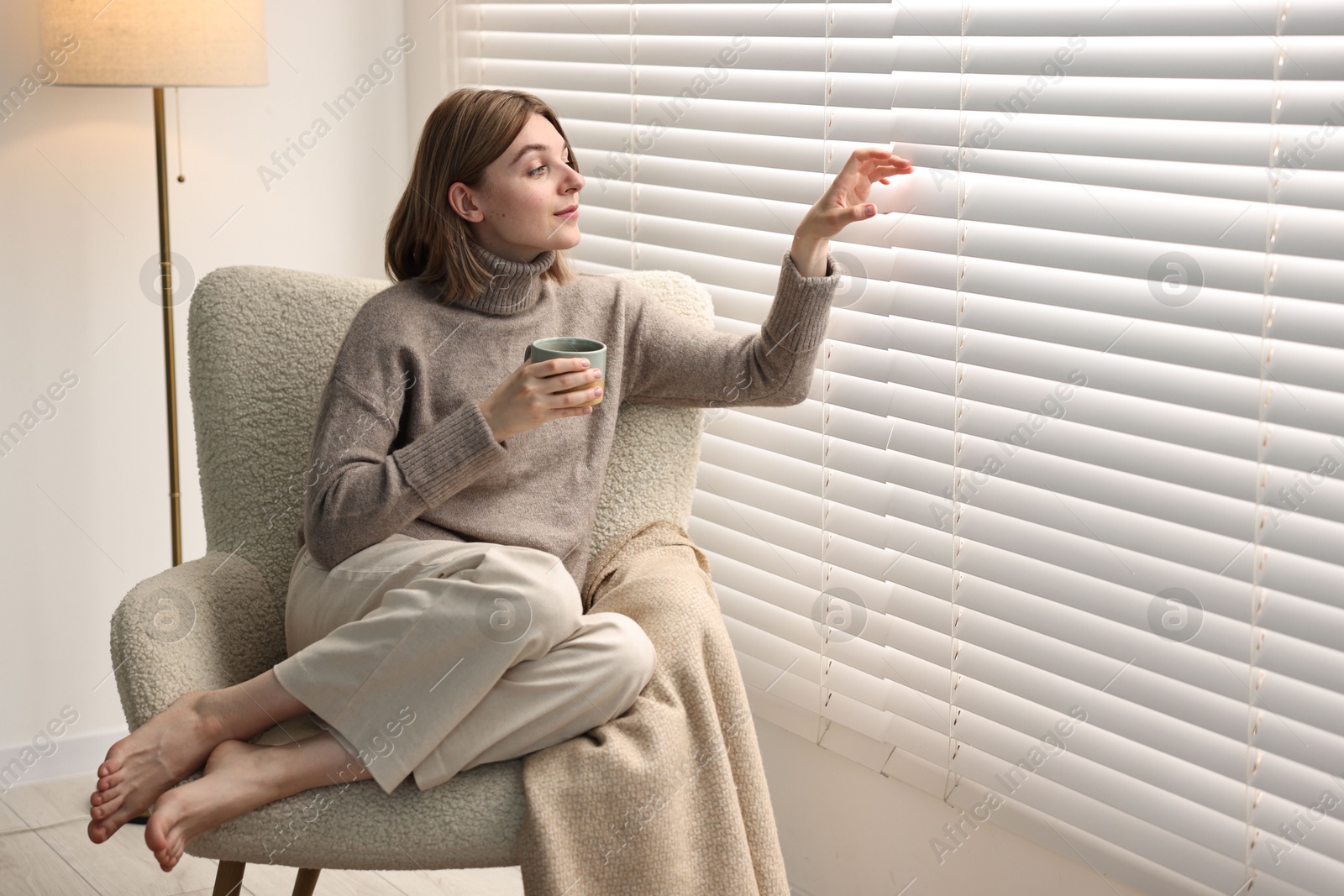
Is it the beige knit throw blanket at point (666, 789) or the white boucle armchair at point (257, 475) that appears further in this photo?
the white boucle armchair at point (257, 475)

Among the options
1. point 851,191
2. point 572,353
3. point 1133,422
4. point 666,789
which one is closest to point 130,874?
point 666,789

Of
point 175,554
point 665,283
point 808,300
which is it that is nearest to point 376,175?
point 175,554

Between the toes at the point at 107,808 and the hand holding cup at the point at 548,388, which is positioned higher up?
the hand holding cup at the point at 548,388

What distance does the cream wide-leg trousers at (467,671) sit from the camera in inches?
54.2

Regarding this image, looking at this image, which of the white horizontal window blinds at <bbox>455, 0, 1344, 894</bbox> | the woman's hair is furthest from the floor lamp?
the white horizontal window blinds at <bbox>455, 0, 1344, 894</bbox>

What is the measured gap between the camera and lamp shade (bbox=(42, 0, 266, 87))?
2.00 m

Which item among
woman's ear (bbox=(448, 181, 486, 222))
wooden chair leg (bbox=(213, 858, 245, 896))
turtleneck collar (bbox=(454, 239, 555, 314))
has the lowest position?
wooden chair leg (bbox=(213, 858, 245, 896))

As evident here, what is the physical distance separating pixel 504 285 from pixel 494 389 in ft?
0.47

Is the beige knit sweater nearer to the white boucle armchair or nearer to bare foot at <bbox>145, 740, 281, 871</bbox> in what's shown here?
the white boucle armchair

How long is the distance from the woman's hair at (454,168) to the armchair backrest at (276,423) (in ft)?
0.67

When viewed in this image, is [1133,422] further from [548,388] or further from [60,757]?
[60,757]

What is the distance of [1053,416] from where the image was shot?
1.50 metres

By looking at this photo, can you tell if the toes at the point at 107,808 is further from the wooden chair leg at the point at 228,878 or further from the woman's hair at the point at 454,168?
the woman's hair at the point at 454,168

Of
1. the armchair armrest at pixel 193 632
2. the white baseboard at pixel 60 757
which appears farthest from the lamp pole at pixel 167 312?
the armchair armrest at pixel 193 632
